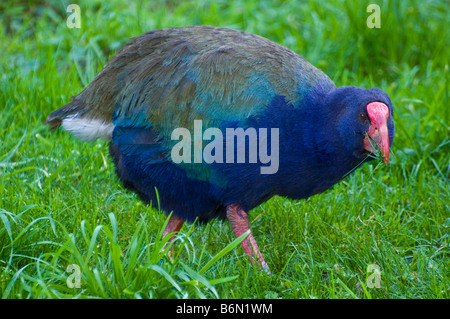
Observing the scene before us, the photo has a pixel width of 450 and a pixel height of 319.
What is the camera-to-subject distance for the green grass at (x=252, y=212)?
2.72m

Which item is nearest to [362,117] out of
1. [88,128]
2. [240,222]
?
[240,222]

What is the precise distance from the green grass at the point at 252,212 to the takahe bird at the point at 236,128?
0.97 ft

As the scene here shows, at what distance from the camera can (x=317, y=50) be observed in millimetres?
5180

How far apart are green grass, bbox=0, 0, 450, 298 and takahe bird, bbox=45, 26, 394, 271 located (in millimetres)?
295

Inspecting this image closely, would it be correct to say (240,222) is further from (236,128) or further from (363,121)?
(363,121)

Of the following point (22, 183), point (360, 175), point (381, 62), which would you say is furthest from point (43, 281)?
point (381, 62)

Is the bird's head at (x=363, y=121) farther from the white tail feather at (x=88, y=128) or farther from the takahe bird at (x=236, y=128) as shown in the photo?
the white tail feather at (x=88, y=128)

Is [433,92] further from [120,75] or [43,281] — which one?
[43,281]

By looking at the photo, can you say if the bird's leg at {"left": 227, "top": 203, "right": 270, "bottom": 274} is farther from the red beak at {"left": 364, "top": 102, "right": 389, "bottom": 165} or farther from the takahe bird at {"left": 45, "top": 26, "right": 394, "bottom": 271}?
the red beak at {"left": 364, "top": 102, "right": 389, "bottom": 165}

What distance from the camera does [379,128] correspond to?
9.55 feet

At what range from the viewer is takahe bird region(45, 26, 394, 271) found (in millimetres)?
2963

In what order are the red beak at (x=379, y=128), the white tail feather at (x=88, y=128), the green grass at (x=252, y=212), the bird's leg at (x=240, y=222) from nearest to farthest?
1. the green grass at (x=252, y=212)
2. the red beak at (x=379, y=128)
3. the bird's leg at (x=240, y=222)
4. the white tail feather at (x=88, y=128)

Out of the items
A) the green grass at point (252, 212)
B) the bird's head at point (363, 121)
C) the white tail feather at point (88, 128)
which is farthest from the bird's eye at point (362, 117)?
the white tail feather at point (88, 128)

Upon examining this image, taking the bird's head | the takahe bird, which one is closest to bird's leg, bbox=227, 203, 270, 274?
the takahe bird
